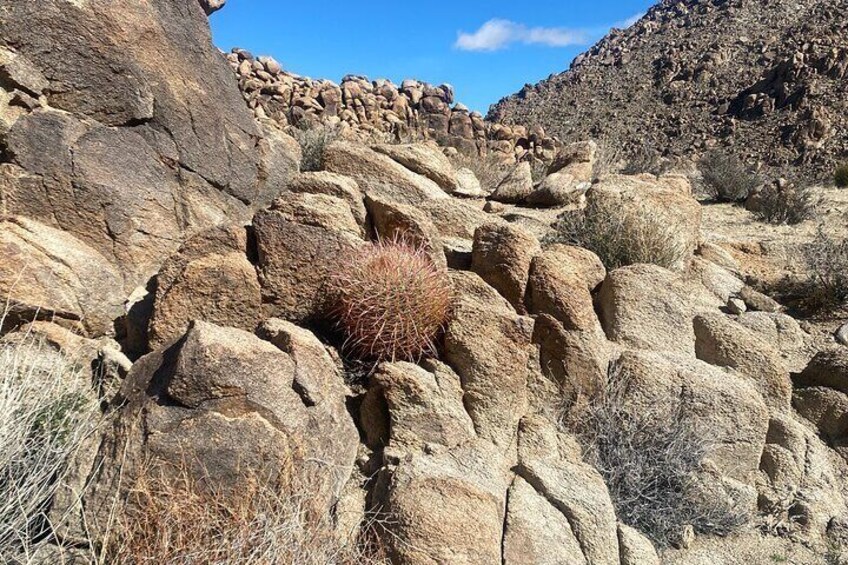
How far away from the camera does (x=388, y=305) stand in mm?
4469

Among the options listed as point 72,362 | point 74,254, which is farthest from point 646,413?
point 74,254

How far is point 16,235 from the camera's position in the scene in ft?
14.4

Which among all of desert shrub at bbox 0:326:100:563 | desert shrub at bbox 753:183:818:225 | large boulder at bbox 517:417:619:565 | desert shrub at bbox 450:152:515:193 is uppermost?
desert shrub at bbox 753:183:818:225

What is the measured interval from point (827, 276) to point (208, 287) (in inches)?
228

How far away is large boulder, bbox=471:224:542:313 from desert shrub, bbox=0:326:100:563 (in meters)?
2.79

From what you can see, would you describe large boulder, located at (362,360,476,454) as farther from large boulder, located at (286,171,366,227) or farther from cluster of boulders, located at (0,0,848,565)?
large boulder, located at (286,171,366,227)

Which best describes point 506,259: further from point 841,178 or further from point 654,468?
point 841,178

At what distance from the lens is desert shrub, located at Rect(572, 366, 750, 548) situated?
439 centimetres

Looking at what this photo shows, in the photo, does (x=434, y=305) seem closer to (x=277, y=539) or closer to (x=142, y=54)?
(x=277, y=539)

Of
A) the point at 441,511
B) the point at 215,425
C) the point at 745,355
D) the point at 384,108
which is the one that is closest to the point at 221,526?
the point at 215,425

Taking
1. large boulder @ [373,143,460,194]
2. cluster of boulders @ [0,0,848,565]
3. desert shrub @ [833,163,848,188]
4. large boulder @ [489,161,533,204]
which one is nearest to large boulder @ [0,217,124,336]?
cluster of boulders @ [0,0,848,565]

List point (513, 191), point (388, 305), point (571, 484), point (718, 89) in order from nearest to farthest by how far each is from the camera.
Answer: point (571, 484), point (388, 305), point (513, 191), point (718, 89)

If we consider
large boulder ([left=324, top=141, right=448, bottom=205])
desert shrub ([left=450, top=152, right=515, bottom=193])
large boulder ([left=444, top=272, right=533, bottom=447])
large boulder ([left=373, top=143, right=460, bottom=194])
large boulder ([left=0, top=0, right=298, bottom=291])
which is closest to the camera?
large boulder ([left=444, top=272, right=533, bottom=447])

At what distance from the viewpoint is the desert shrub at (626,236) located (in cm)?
657
